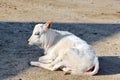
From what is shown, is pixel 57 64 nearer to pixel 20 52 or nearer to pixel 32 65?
pixel 32 65

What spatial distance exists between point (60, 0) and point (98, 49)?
5.69 meters

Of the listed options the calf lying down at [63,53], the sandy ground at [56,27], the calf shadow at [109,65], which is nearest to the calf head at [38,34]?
the calf lying down at [63,53]

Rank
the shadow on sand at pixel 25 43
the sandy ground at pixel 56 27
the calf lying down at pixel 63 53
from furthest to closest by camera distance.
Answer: the shadow on sand at pixel 25 43
the sandy ground at pixel 56 27
the calf lying down at pixel 63 53

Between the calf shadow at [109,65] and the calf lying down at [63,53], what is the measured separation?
1.43ft

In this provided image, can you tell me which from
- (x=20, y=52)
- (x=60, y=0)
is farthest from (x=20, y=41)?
(x=60, y=0)

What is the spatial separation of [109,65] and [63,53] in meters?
1.02

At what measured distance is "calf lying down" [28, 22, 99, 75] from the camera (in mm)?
7250

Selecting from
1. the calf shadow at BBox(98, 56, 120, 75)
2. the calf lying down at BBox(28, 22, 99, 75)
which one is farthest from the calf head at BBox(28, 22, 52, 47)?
the calf shadow at BBox(98, 56, 120, 75)

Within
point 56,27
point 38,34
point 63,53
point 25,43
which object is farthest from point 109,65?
point 56,27

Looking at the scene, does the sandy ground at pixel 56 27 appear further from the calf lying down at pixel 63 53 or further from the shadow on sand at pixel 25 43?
the calf lying down at pixel 63 53

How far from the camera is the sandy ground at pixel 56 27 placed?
743 cm

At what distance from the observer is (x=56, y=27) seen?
35.1 feet

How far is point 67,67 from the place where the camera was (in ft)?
24.2

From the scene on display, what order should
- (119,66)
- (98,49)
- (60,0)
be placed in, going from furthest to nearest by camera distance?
(60,0) < (98,49) < (119,66)
